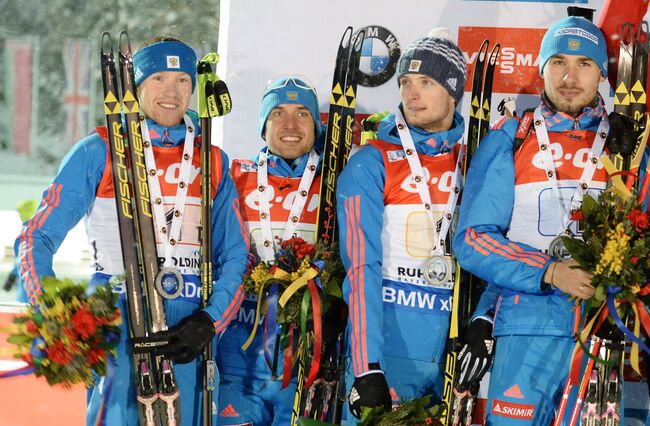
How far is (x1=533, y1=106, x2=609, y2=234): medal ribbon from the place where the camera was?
411cm

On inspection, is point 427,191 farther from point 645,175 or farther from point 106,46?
point 106,46

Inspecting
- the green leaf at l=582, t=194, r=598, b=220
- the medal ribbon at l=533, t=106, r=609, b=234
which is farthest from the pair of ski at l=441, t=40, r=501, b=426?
the green leaf at l=582, t=194, r=598, b=220

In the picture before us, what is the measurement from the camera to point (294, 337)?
4.63m

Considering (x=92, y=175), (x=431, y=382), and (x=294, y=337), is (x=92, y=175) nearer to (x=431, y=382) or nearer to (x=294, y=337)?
Result: (x=294, y=337)

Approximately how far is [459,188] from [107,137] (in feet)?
5.09

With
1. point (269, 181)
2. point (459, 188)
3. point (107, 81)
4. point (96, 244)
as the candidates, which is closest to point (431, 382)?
point (459, 188)

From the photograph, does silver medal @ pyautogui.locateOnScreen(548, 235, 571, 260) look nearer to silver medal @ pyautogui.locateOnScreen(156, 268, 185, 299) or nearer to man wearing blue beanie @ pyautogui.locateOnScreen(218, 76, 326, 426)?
man wearing blue beanie @ pyautogui.locateOnScreen(218, 76, 326, 426)

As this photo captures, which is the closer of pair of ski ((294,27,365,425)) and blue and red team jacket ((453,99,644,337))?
blue and red team jacket ((453,99,644,337))

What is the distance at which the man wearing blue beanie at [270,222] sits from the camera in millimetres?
4758

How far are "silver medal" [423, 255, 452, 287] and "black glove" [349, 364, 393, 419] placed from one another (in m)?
0.46

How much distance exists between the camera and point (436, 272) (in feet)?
14.1

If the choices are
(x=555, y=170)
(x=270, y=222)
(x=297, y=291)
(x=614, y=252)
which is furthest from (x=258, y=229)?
(x=614, y=252)

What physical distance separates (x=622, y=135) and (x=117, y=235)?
2185 millimetres

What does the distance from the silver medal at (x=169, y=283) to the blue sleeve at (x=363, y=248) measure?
0.72 meters
